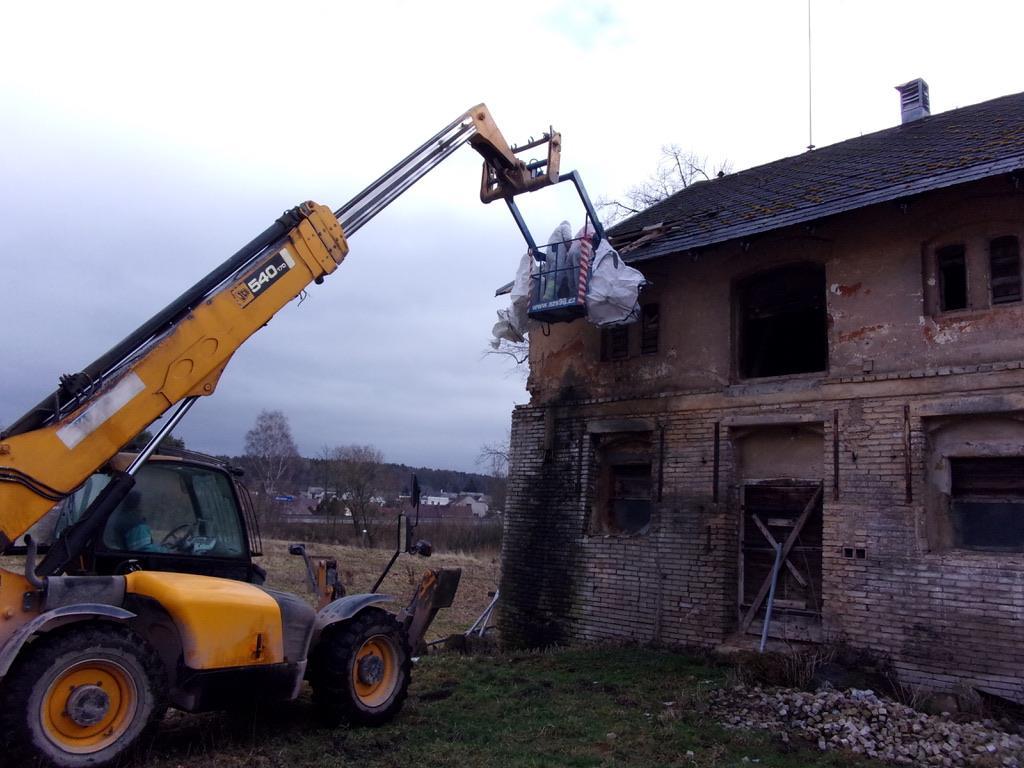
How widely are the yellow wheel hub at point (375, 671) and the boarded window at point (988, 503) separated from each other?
6003 millimetres

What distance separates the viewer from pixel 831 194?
10.1 meters

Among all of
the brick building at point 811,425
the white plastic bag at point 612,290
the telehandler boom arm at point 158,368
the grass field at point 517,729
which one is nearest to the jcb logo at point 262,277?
the telehandler boom arm at point 158,368

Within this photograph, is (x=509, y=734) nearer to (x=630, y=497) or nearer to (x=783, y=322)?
(x=630, y=497)

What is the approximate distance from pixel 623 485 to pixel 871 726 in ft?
17.8

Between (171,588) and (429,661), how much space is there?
17.8 ft

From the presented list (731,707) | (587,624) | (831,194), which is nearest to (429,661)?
(587,624)

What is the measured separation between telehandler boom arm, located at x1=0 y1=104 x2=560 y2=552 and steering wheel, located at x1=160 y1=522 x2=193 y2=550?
0.69m

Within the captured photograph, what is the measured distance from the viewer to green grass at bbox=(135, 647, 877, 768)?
640cm

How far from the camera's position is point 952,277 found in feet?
31.4

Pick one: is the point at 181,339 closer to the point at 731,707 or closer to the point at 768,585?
the point at 731,707

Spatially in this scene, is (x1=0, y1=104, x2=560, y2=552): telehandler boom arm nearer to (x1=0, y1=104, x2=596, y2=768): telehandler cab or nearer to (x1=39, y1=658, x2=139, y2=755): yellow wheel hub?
(x1=0, y1=104, x2=596, y2=768): telehandler cab

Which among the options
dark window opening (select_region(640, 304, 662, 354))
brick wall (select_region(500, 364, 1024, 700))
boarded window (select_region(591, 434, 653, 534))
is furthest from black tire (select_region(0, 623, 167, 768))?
dark window opening (select_region(640, 304, 662, 354))

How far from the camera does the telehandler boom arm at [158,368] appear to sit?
5.72 meters

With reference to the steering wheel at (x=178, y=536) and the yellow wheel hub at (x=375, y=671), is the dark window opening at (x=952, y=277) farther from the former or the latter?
the steering wheel at (x=178, y=536)
